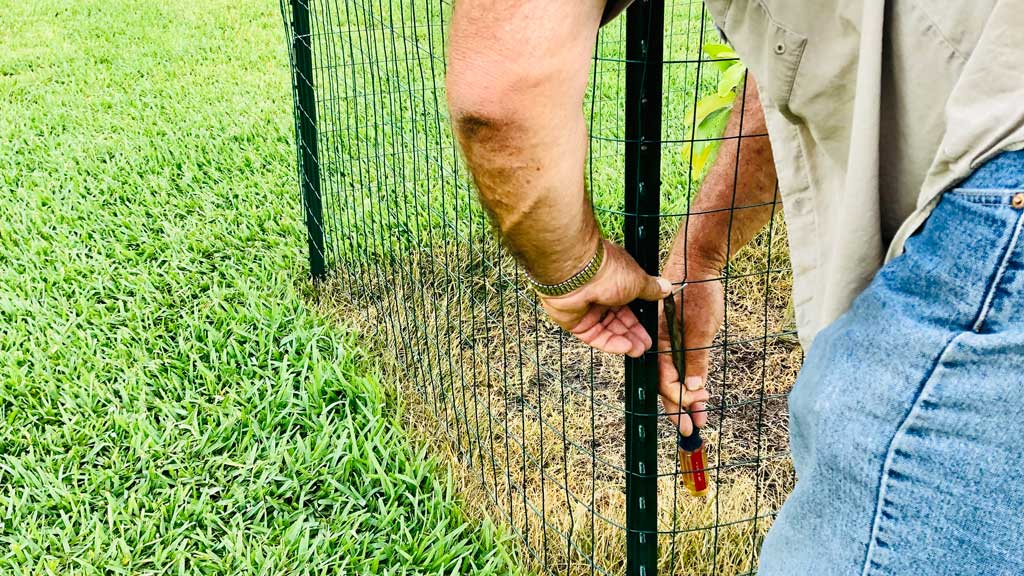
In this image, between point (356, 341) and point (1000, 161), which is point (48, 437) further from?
point (1000, 161)

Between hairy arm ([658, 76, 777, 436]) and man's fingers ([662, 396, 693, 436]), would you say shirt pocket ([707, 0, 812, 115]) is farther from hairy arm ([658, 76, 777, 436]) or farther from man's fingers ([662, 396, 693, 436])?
man's fingers ([662, 396, 693, 436])

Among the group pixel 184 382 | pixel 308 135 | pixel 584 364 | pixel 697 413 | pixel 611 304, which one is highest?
pixel 611 304

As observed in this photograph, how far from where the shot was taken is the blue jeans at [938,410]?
97cm

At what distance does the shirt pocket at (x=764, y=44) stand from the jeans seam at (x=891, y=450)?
443 mm

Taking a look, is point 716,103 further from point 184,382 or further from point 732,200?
point 184,382

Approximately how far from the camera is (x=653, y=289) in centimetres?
175

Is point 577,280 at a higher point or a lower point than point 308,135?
higher

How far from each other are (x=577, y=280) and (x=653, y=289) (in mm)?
212

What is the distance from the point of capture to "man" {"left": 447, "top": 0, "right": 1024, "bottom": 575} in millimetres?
979

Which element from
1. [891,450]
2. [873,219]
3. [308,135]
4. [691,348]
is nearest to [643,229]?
[691,348]

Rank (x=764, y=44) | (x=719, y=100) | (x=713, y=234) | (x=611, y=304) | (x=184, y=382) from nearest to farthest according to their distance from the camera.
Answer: (x=764, y=44) < (x=611, y=304) < (x=713, y=234) < (x=719, y=100) < (x=184, y=382)

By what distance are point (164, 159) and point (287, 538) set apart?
10.00ft

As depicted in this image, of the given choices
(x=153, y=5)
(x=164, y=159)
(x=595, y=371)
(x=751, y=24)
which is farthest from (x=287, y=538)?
(x=153, y=5)

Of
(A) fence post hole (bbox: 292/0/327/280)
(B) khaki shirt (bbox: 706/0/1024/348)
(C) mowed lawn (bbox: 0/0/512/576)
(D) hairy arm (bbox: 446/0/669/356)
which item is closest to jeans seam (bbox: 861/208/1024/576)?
(B) khaki shirt (bbox: 706/0/1024/348)
